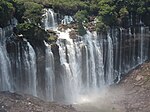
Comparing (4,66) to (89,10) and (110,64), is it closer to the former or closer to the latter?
(110,64)

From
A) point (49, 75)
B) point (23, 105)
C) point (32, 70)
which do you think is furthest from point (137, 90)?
point (23, 105)

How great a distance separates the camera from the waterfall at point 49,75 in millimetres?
45000

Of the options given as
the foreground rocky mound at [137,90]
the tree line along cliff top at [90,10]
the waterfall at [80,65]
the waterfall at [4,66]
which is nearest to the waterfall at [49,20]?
the tree line along cliff top at [90,10]

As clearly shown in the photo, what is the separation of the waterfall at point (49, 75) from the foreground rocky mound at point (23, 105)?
525 cm

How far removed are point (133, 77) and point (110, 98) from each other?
170 inches

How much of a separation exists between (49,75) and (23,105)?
8.14 m

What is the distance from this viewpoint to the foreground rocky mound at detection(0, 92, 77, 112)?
3716cm

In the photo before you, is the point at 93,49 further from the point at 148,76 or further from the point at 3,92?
the point at 3,92

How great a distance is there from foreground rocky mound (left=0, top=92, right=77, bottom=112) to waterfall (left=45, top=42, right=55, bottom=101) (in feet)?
17.2

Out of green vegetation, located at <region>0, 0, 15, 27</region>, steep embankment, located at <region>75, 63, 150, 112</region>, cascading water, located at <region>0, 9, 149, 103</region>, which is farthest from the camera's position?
steep embankment, located at <region>75, 63, 150, 112</region>

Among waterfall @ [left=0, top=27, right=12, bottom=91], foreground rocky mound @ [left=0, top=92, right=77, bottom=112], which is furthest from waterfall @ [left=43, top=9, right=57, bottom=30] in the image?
foreground rocky mound @ [left=0, top=92, right=77, bottom=112]

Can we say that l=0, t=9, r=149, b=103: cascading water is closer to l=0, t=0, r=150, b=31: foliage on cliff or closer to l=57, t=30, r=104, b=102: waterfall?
l=57, t=30, r=104, b=102: waterfall

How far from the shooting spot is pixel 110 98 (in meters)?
46.9

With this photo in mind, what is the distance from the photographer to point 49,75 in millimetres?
45375
